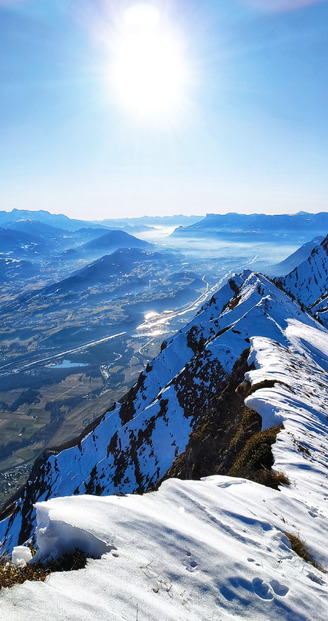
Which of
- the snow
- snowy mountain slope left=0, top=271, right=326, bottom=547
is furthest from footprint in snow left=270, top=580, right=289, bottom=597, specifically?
snowy mountain slope left=0, top=271, right=326, bottom=547

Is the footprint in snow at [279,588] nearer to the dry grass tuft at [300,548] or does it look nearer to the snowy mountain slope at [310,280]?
the dry grass tuft at [300,548]

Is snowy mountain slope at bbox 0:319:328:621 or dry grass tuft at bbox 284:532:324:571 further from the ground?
snowy mountain slope at bbox 0:319:328:621

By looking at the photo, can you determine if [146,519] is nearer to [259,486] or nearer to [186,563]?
[186,563]

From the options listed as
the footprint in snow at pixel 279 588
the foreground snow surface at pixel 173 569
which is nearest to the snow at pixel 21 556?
the foreground snow surface at pixel 173 569

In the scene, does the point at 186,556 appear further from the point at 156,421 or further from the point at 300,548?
the point at 156,421

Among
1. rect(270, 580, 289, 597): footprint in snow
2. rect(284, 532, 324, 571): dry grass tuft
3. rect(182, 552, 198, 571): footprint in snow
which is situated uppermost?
rect(182, 552, 198, 571): footprint in snow

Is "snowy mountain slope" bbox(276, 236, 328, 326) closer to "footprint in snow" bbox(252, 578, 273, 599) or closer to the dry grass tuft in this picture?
the dry grass tuft
